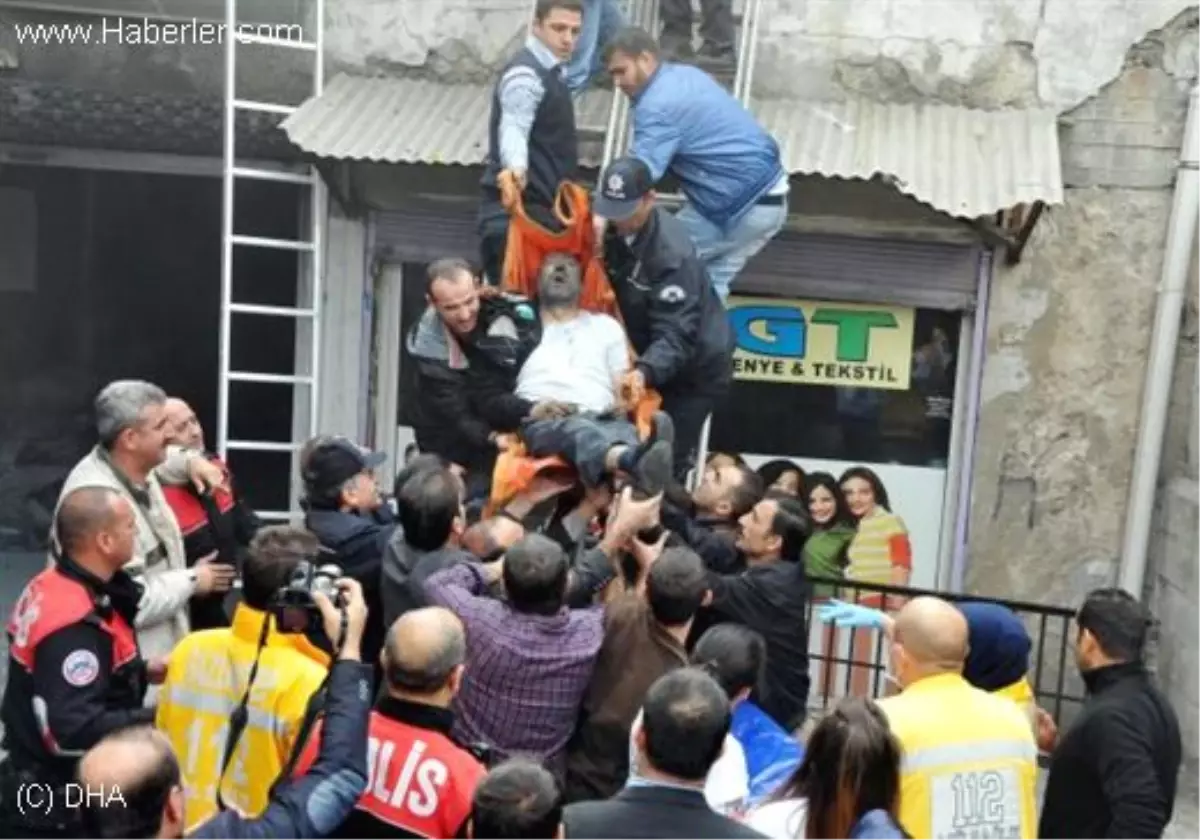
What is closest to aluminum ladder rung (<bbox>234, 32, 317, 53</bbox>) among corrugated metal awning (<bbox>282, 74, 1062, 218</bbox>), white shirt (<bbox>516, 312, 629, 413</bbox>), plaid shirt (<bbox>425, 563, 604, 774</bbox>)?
corrugated metal awning (<bbox>282, 74, 1062, 218</bbox>)

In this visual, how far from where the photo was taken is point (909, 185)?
7066 mm

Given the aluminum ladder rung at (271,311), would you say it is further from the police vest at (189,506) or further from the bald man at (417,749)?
the bald man at (417,749)

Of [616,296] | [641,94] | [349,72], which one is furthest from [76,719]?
[349,72]

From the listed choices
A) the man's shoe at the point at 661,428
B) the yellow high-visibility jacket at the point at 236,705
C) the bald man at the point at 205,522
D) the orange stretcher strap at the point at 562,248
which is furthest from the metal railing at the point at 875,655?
the yellow high-visibility jacket at the point at 236,705

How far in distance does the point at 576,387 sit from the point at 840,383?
10.4 ft

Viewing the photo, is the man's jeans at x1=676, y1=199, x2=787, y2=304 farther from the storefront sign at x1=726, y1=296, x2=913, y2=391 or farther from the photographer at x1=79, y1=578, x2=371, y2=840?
the photographer at x1=79, y1=578, x2=371, y2=840

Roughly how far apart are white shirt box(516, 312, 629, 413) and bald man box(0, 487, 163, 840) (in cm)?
196

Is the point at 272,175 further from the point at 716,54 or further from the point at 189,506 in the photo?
the point at 189,506

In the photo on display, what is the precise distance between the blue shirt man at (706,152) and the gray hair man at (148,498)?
2494 millimetres

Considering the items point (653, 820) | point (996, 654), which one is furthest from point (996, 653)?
point (653, 820)

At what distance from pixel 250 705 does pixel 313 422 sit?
498 centimetres

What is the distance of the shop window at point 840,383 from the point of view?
8.16 metres

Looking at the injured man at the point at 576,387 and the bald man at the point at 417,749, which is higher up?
the injured man at the point at 576,387

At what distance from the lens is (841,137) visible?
24.9 ft
